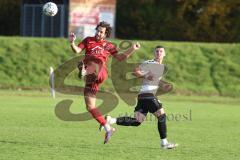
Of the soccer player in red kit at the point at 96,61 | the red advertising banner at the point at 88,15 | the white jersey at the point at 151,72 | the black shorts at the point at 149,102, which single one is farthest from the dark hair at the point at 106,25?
the red advertising banner at the point at 88,15

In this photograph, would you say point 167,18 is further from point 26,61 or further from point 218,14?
point 26,61

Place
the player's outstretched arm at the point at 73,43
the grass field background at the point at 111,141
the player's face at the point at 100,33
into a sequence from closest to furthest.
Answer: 1. the grass field background at the point at 111,141
2. the player's outstretched arm at the point at 73,43
3. the player's face at the point at 100,33

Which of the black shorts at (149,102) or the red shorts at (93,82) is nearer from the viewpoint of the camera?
the black shorts at (149,102)

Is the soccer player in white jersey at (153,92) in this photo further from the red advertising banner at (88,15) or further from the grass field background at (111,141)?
the red advertising banner at (88,15)

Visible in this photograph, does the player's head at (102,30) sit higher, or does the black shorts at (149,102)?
the player's head at (102,30)

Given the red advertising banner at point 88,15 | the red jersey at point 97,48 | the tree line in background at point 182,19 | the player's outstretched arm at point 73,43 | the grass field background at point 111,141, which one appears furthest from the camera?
the tree line in background at point 182,19

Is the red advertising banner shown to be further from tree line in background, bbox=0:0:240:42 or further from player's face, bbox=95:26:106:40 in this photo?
player's face, bbox=95:26:106:40

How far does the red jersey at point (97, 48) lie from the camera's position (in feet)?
46.1

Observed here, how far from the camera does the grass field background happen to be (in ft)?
40.7

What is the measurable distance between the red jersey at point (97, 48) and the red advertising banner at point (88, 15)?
2504cm

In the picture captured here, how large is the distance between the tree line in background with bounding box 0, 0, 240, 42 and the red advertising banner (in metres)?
6.91

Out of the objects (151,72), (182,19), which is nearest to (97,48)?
(151,72)

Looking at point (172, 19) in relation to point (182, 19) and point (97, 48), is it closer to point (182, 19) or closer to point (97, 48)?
point (182, 19)

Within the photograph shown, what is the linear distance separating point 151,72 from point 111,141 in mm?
1784
